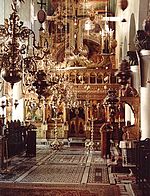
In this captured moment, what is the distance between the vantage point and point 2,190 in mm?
8875

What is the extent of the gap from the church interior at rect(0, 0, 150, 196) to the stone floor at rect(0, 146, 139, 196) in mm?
21

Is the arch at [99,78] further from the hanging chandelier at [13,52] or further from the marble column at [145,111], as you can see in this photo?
the hanging chandelier at [13,52]

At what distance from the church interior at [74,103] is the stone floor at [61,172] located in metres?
0.02

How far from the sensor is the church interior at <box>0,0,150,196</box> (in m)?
9.16

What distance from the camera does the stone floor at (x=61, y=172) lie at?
32.6 feet

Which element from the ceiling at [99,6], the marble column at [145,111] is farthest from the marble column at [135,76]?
the ceiling at [99,6]

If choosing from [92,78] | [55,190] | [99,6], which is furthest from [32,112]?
[55,190]

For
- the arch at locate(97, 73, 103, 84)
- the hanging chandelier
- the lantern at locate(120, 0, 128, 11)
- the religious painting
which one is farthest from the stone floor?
the arch at locate(97, 73, 103, 84)

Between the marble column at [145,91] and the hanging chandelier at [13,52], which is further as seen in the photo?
the marble column at [145,91]

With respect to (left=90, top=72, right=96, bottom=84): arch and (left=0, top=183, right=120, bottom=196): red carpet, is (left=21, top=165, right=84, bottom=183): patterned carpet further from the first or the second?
(left=90, top=72, right=96, bottom=84): arch

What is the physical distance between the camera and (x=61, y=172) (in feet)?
38.9

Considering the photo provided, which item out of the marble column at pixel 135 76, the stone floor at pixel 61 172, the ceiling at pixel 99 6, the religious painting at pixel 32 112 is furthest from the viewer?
the ceiling at pixel 99 6

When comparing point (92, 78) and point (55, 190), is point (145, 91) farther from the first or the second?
point (92, 78)

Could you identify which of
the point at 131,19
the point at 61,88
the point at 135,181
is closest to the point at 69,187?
the point at 135,181
